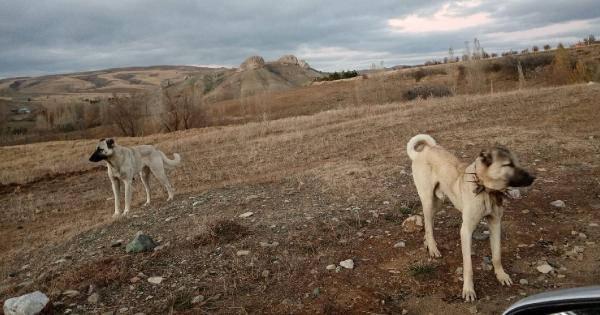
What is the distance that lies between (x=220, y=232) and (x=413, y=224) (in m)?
2.83

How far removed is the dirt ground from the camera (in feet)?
16.1

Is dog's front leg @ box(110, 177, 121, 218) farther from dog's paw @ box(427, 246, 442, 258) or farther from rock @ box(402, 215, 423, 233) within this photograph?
dog's paw @ box(427, 246, 442, 258)

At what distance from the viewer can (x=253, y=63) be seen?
118188 mm

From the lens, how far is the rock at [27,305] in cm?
495

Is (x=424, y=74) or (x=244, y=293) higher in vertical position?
(x=424, y=74)

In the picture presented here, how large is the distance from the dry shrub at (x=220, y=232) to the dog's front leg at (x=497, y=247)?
3.45 meters

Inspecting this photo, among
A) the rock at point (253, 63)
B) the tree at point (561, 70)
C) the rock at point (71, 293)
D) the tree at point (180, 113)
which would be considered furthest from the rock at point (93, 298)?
the rock at point (253, 63)

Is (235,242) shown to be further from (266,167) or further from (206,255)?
(266,167)

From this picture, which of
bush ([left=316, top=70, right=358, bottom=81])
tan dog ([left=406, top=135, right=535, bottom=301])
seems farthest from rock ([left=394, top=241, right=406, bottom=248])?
bush ([left=316, top=70, right=358, bottom=81])

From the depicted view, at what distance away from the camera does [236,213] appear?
788 centimetres

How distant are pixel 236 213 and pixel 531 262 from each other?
467 cm

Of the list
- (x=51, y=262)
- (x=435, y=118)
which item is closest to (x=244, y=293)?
(x=51, y=262)

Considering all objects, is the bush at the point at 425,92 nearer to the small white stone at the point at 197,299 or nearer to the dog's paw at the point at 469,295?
the dog's paw at the point at 469,295

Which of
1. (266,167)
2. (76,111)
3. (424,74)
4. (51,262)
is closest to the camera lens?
(51,262)
